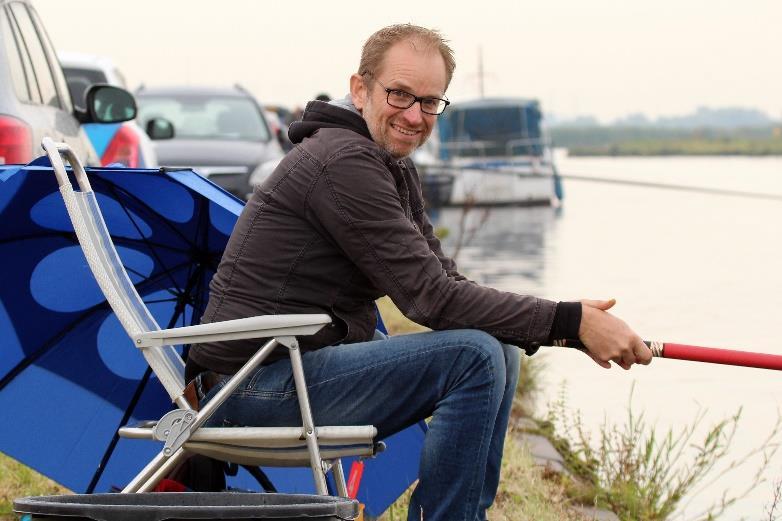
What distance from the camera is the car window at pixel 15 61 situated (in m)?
5.69

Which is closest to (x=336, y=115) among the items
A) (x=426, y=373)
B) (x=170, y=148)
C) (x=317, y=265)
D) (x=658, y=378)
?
(x=317, y=265)

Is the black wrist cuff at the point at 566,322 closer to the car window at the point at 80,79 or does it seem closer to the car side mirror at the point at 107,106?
the car side mirror at the point at 107,106

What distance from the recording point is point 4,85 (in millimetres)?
5500

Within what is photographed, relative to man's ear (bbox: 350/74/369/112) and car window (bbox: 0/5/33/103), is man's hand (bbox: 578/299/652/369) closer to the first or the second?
man's ear (bbox: 350/74/369/112)

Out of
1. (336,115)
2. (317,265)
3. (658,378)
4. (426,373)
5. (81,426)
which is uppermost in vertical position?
(336,115)

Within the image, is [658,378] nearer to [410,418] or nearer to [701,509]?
[701,509]

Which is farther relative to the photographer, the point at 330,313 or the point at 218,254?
the point at 218,254

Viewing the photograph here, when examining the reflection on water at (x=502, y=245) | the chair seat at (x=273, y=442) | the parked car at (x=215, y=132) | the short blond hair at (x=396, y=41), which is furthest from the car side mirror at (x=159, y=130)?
the chair seat at (x=273, y=442)

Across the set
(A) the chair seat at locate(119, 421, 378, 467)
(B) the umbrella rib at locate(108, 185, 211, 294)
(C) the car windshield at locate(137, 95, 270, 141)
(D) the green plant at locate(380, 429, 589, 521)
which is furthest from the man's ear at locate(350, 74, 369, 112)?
(C) the car windshield at locate(137, 95, 270, 141)

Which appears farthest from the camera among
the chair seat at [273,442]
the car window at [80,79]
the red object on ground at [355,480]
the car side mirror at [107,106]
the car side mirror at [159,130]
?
the car window at [80,79]

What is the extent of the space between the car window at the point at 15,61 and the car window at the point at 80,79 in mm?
6472

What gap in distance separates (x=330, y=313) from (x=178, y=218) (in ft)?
1.95

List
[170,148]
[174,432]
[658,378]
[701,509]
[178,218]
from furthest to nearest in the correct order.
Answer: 1. [170,148]
2. [658,378]
3. [701,509]
4. [178,218]
5. [174,432]

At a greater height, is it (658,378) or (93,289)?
(93,289)
